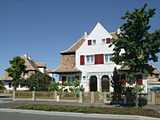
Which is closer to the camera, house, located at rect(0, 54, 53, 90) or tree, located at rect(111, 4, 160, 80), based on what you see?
tree, located at rect(111, 4, 160, 80)

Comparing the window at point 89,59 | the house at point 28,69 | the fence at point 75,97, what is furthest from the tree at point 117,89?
the house at point 28,69

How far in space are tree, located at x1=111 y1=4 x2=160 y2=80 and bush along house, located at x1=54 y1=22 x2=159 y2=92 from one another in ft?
73.3

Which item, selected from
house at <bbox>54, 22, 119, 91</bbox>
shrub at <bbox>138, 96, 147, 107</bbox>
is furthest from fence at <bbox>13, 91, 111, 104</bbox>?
house at <bbox>54, 22, 119, 91</bbox>

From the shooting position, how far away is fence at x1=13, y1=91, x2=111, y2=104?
133 feet

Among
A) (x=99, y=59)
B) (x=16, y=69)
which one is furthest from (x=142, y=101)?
(x=16, y=69)

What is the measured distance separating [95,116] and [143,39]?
9.04m

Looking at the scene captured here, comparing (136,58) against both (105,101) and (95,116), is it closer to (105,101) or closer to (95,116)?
(95,116)

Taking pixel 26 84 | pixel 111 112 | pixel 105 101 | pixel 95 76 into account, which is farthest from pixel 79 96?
pixel 26 84

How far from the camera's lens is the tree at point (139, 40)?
30156mm

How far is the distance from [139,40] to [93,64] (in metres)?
25.3

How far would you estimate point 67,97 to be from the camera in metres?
46.0

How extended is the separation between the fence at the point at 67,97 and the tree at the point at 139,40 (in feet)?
33.8

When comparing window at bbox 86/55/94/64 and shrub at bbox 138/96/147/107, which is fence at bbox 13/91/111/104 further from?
window at bbox 86/55/94/64

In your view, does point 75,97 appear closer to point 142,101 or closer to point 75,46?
point 142,101
